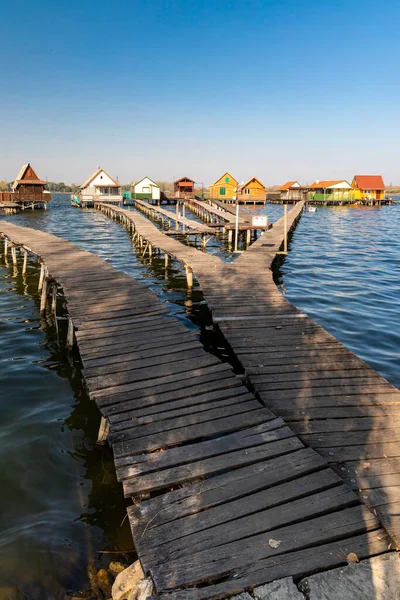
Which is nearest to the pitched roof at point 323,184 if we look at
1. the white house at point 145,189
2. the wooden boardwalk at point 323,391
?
the white house at point 145,189

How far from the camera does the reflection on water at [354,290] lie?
394 inches

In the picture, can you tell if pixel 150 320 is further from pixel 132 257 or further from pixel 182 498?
pixel 132 257

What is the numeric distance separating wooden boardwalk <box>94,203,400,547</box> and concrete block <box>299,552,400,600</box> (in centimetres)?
32

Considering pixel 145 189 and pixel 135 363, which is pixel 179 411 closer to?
pixel 135 363

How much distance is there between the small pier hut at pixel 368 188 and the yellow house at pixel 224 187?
25.0 meters

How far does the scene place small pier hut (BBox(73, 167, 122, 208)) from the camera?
60572 mm

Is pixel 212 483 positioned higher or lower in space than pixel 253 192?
lower

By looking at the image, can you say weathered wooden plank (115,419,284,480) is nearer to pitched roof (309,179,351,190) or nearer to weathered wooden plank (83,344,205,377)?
weathered wooden plank (83,344,205,377)

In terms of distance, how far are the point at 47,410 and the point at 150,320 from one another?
277 cm

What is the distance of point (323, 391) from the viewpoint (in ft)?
18.5

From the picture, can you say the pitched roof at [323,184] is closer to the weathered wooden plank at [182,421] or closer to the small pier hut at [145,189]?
the small pier hut at [145,189]

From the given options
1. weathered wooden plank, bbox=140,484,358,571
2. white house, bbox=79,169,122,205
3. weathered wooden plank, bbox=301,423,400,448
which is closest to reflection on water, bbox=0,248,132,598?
weathered wooden plank, bbox=140,484,358,571

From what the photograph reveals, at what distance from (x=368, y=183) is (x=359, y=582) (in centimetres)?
8700

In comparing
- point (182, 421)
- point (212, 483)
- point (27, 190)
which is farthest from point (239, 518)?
point (27, 190)
